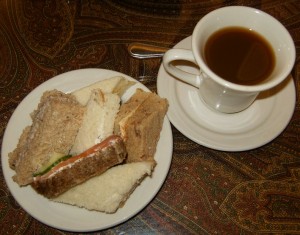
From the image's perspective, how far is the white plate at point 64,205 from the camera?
1170 millimetres

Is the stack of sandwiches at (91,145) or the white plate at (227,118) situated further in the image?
the white plate at (227,118)

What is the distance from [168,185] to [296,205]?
0.49 metres

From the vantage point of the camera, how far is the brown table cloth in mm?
1259

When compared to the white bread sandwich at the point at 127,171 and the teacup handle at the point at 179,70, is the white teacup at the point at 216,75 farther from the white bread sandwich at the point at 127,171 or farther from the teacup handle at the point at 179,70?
the white bread sandwich at the point at 127,171

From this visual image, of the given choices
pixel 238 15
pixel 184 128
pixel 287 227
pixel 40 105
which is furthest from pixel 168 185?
pixel 238 15

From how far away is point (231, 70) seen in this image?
48.0 inches

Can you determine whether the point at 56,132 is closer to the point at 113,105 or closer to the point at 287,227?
the point at 113,105

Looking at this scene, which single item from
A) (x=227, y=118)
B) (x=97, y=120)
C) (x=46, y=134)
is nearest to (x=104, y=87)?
(x=97, y=120)

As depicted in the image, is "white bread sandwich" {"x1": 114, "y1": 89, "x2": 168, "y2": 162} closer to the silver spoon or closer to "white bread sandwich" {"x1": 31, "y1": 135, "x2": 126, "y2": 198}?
"white bread sandwich" {"x1": 31, "y1": 135, "x2": 126, "y2": 198}

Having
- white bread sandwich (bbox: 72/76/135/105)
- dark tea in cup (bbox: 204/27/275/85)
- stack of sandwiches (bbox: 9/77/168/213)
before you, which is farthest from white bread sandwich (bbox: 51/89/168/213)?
dark tea in cup (bbox: 204/27/275/85)

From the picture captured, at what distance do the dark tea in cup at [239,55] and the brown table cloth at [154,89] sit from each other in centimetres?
33

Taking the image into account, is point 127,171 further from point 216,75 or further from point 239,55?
point 239,55

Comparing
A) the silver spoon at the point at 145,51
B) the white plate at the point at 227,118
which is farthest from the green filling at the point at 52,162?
the silver spoon at the point at 145,51

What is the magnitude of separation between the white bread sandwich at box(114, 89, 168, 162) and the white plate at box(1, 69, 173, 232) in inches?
1.9
